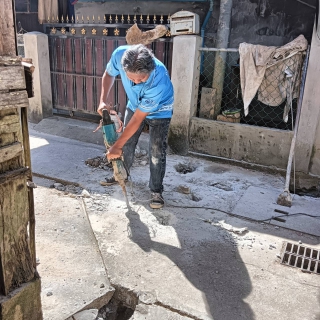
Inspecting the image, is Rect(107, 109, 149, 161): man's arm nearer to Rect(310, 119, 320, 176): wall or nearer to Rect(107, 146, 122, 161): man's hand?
Rect(107, 146, 122, 161): man's hand

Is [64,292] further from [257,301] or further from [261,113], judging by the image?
[261,113]

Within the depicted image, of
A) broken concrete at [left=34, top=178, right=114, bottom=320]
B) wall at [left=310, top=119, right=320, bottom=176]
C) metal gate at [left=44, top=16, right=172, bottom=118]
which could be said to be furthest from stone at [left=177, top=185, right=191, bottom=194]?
metal gate at [left=44, top=16, right=172, bottom=118]

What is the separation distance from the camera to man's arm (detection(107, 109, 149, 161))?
333 centimetres

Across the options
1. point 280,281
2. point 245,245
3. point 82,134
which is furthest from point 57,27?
point 280,281

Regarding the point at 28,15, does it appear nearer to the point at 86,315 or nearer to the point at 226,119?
the point at 226,119

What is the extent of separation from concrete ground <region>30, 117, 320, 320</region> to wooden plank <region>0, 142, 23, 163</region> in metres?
1.27

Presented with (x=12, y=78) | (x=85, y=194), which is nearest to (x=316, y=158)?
(x=85, y=194)

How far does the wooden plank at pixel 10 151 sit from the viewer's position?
1743 millimetres

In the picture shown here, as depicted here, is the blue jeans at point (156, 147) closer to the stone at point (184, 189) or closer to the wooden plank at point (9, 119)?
the stone at point (184, 189)

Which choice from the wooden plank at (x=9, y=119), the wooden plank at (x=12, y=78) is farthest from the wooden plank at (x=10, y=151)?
the wooden plank at (x=12, y=78)

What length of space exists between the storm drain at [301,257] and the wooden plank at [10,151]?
2.53m

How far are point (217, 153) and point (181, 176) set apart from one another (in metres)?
0.97

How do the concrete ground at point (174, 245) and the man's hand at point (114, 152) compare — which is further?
the man's hand at point (114, 152)

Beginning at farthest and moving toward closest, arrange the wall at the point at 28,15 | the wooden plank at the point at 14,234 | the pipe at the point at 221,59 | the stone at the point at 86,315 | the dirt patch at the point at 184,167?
the wall at the point at 28,15
the pipe at the point at 221,59
the dirt patch at the point at 184,167
the stone at the point at 86,315
the wooden plank at the point at 14,234
